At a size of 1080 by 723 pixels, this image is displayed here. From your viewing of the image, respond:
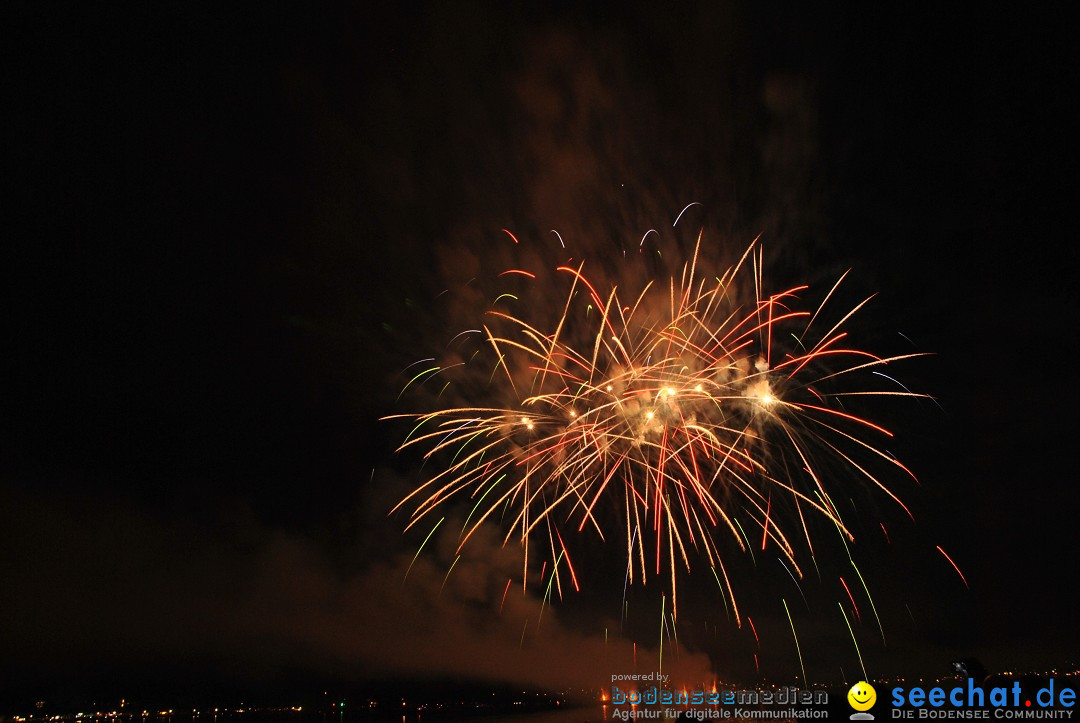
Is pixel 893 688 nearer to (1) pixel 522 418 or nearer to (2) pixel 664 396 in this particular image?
(2) pixel 664 396

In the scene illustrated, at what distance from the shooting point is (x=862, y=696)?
688 inches

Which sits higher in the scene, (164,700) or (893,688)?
(893,688)

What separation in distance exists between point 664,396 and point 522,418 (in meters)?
4.26

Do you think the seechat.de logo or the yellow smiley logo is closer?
the seechat.de logo

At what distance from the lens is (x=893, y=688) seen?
18.8 metres

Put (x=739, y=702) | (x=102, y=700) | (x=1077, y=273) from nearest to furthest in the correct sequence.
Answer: (x=1077, y=273) → (x=739, y=702) → (x=102, y=700)

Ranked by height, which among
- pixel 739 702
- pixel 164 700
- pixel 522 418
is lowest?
pixel 164 700

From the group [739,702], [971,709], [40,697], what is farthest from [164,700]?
[971,709]

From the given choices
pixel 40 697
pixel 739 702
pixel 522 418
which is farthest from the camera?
pixel 40 697

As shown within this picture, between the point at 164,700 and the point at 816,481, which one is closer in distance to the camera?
the point at 816,481

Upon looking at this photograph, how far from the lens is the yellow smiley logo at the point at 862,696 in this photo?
1721 centimetres

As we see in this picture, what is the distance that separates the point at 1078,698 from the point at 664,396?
39.2 ft

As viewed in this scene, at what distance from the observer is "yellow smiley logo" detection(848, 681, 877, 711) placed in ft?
56.5

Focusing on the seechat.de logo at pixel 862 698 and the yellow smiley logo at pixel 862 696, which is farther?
the yellow smiley logo at pixel 862 696
